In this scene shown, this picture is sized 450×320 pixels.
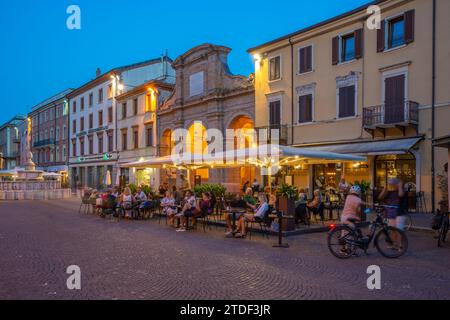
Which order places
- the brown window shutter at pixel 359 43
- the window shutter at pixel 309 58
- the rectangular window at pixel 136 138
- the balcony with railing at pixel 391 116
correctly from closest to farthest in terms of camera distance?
the balcony with railing at pixel 391 116, the brown window shutter at pixel 359 43, the window shutter at pixel 309 58, the rectangular window at pixel 136 138

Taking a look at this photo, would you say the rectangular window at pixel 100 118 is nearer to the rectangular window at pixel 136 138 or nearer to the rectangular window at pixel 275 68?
the rectangular window at pixel 136 138

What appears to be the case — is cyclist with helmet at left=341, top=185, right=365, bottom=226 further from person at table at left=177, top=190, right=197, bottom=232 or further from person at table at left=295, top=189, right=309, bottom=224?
person at table at left=177, top=190, right=197, bottom=232

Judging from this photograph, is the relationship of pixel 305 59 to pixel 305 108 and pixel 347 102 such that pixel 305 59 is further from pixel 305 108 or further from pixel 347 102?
pixel 347 102

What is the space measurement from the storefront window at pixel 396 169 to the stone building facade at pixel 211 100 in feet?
30.6

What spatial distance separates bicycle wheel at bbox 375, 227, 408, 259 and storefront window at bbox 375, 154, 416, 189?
9807 millimetres

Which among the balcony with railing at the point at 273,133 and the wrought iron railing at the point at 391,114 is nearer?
the wrought iron railing at the point at 391,114

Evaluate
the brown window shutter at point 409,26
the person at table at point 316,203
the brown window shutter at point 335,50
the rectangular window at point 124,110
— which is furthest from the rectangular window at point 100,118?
the person at table at point 316,203

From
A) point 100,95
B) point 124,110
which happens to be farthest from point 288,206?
point 100,95

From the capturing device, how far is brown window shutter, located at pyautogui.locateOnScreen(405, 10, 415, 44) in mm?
15992

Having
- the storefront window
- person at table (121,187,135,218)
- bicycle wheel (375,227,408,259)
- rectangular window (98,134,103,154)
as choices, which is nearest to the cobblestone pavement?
bicycle wheel (375,227,408,259)

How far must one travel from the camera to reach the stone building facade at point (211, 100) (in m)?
25.5
